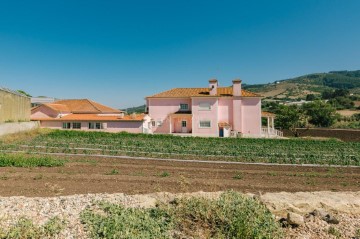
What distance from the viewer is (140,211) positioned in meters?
5.88

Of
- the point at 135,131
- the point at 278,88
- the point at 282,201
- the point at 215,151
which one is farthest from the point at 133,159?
the point at 278,88

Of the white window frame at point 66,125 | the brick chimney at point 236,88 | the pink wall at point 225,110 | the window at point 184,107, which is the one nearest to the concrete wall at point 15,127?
the white window frame at point 66,125

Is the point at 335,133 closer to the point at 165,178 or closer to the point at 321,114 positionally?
the point at 321,114

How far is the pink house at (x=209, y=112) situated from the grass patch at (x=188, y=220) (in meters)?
26.7

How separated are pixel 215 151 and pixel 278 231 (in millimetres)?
13310

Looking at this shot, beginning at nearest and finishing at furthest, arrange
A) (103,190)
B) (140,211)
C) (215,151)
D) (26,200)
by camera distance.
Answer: (140,211)
(26,200)
(103,190)
(215,151)

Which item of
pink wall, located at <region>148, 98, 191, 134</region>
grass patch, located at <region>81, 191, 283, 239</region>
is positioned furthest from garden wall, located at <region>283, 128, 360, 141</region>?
grass patch, located at <region>81, 191, 283, 239</region>

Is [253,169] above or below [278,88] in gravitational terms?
below

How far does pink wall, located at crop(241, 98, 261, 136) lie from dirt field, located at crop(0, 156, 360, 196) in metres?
19.6

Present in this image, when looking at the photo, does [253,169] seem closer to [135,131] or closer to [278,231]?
[278,231]

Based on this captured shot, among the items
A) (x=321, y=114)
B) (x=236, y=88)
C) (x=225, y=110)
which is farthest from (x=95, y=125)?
(x=321, y=114)

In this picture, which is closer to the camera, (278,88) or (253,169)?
(253,169)

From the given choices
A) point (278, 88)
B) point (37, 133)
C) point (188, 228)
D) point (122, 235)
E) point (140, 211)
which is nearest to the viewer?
point (122, 235)

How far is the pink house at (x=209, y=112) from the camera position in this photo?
33094 millimetres
